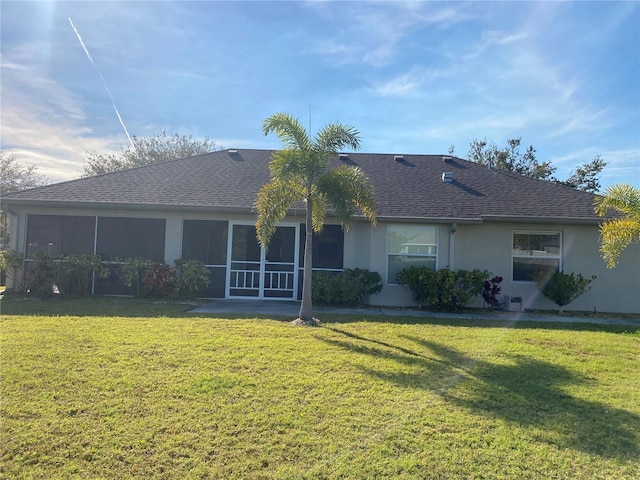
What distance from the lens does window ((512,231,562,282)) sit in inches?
465

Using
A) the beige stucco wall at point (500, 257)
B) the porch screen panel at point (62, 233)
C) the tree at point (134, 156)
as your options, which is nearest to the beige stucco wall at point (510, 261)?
the beige stucco wall at point (500, 257)

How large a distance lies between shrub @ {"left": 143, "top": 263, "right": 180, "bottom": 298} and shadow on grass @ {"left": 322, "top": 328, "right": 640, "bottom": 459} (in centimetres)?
583

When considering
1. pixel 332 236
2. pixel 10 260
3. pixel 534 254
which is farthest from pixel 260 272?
pixel 534 254

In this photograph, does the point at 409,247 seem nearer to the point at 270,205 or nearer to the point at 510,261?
the point at 510,261

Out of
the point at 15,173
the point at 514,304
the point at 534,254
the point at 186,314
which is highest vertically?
the point at 15,173

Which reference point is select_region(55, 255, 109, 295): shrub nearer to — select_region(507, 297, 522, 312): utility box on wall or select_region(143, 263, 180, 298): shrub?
select_region(143, 263, 180, 298): shrub

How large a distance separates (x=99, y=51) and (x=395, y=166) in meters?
9.84

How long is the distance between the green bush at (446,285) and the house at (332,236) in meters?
0.91

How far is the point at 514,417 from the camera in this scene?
164 inches

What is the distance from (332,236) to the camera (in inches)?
475

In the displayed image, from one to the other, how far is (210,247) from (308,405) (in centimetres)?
934

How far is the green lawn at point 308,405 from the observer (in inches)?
127

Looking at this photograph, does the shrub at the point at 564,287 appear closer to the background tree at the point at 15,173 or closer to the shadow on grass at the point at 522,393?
the shadow on grass at the point at 522,393

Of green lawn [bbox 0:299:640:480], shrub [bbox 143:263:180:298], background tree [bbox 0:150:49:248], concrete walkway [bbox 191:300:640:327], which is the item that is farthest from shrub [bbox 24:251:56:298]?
background tree [bbox 0:150:49:248]
